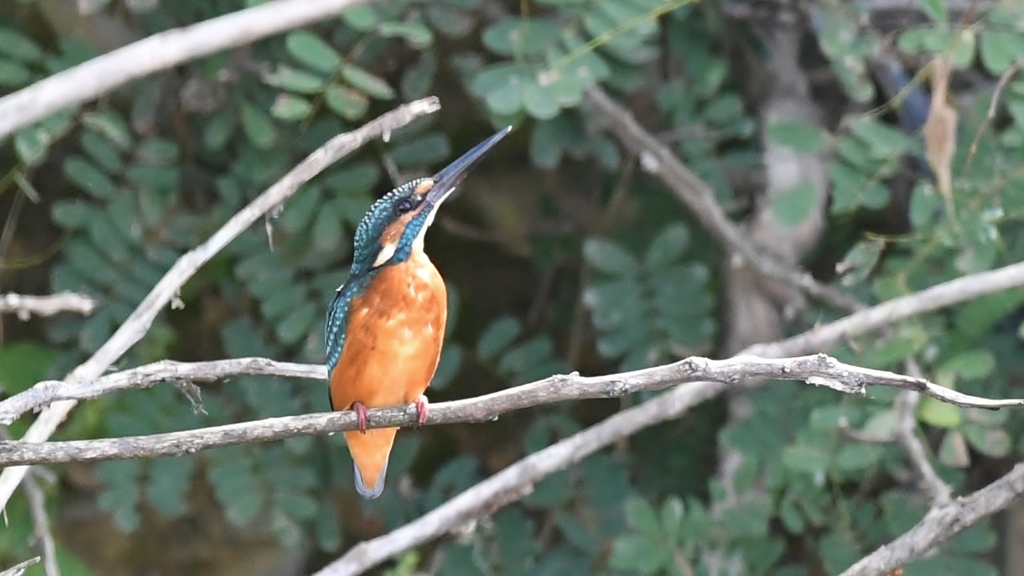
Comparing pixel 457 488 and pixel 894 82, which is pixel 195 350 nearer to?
pixel 457 488

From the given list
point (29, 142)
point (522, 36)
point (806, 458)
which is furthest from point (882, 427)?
point (29, 142)

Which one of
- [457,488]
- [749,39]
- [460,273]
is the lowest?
[457,488]

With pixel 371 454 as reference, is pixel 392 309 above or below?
above

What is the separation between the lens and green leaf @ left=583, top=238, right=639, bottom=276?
2.40m

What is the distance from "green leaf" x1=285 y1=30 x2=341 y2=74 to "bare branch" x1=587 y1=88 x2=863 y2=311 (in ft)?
1.64

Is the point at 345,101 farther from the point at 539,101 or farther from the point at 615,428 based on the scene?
the point at 615,428

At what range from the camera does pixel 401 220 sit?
71.7 inches

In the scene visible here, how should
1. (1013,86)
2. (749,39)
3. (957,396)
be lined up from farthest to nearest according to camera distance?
1. (749,39)
2. (1013,86)
3. (957,396)

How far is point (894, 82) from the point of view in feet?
8.61

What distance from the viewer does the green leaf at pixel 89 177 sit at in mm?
2311

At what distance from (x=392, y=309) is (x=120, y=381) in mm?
446

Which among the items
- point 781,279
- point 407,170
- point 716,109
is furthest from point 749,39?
point 407,170

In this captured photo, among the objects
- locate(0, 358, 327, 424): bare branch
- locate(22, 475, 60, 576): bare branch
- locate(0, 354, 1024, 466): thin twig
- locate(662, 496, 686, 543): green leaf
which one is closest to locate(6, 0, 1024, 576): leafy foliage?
locate(662, 496, 686, 543): green leaf

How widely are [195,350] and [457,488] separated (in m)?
0.76
